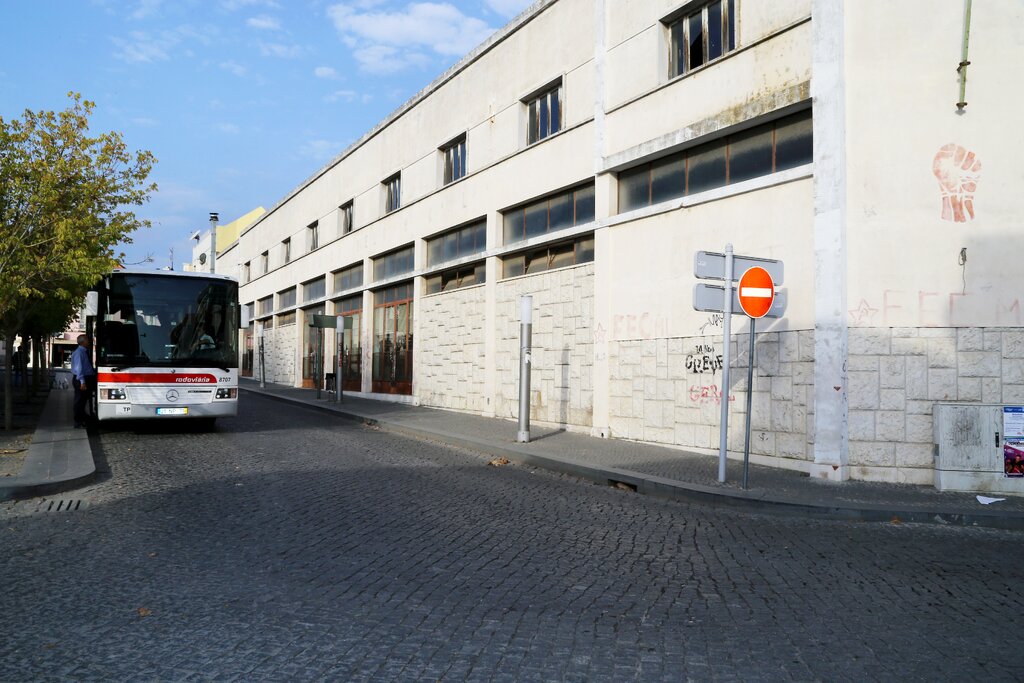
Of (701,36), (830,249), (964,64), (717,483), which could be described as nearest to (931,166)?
(964,64)

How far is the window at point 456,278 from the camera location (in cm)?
1955

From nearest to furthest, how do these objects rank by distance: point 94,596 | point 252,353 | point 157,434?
point 94,596 → point 157,434 → point 252,353

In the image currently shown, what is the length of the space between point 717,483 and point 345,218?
23.3 meters

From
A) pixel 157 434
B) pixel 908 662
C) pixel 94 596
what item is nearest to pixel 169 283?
pixel 157 434

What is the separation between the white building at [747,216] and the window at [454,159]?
0.76ft

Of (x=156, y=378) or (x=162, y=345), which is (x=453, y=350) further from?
(x=156, y=378)

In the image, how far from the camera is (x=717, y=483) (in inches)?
368

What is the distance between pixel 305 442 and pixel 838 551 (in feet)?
30.9

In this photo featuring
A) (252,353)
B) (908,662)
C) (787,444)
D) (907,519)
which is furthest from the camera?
(252,353)

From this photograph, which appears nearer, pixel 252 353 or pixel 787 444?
pixel 787 444

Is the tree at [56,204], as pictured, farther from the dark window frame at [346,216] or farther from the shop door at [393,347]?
the dark window frame at [346,216]

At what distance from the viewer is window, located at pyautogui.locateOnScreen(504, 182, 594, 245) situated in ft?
50.5

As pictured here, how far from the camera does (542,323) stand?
53.5 ft

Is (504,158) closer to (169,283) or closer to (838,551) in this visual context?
(169,283)
